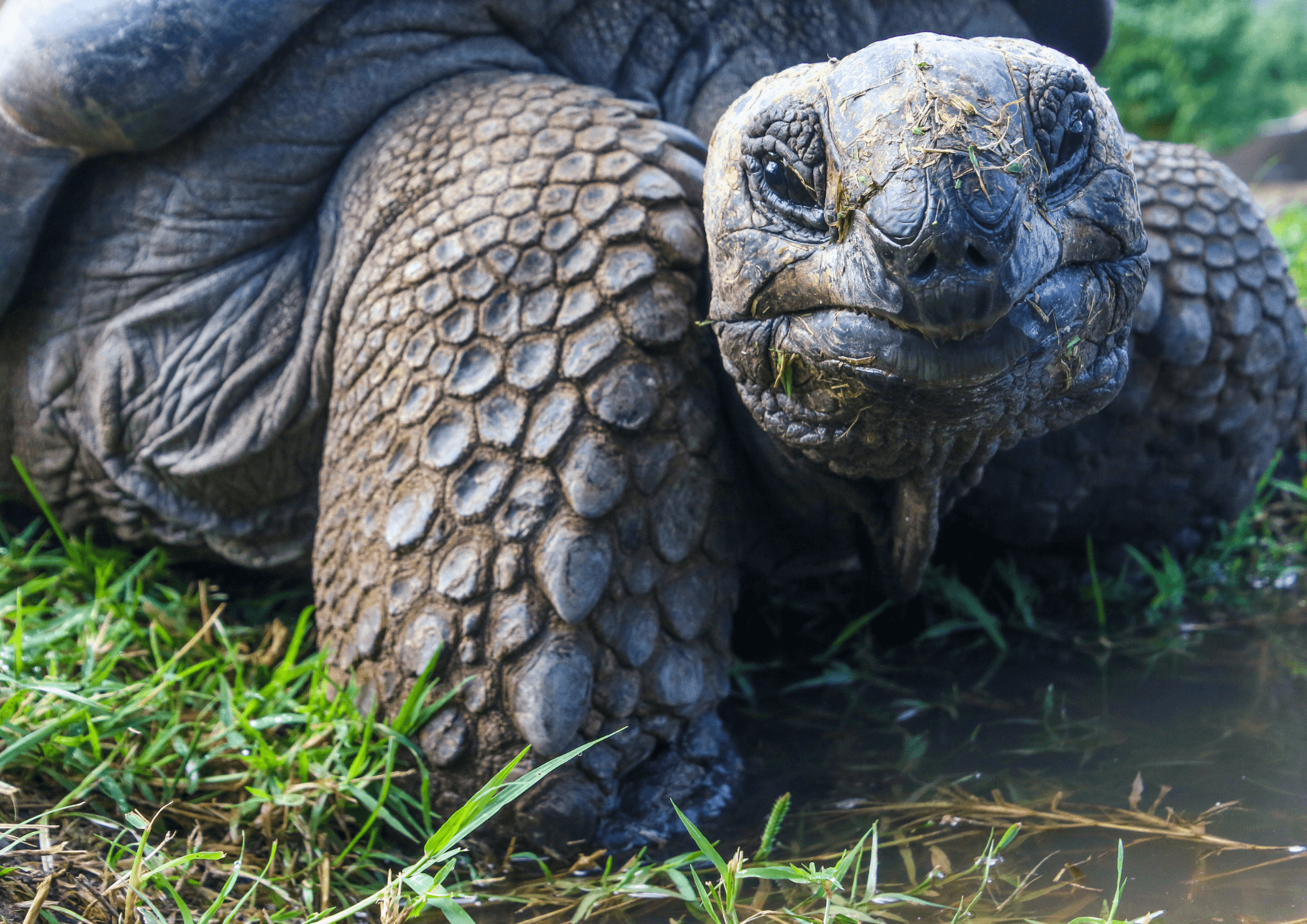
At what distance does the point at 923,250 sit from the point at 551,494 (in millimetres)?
645

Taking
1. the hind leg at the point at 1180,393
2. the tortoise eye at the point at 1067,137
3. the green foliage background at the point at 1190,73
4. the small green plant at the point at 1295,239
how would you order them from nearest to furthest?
the tortoise eye at the point at 1067,137
the hind leg at the point at 1180,393
the small green plant at the point at 1295,239
the green foliage background at the point at 1190,73

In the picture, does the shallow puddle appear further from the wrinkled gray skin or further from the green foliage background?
the green foliage background

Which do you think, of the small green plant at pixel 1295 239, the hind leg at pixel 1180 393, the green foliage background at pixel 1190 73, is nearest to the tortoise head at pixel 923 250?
the hind leg at pixel 1180 393

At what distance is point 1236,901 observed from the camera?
1097 millimetres

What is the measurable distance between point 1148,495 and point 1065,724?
24.6 inches

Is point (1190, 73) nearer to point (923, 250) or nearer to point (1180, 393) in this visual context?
point (1180, 393)

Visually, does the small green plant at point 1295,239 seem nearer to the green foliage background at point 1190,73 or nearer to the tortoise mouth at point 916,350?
the tortoise mouth at point 916,350

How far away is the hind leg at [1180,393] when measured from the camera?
1.88m

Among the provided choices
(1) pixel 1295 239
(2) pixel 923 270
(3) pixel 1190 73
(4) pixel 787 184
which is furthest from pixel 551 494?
(3) pixel 1190 73

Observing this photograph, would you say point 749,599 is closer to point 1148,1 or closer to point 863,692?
point 863,692

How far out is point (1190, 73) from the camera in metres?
14.7

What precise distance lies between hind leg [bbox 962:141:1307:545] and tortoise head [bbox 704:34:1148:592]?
0.59 metres

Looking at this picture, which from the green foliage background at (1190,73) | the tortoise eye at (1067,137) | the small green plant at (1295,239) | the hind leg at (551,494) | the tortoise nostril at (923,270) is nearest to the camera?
the tortoise nostril at (923,270)

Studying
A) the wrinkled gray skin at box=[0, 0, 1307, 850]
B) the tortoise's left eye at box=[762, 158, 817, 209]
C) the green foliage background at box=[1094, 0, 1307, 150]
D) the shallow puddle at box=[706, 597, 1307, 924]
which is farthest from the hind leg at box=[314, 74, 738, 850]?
the green foliage background at box=[1094, 0, 1307, 150]
